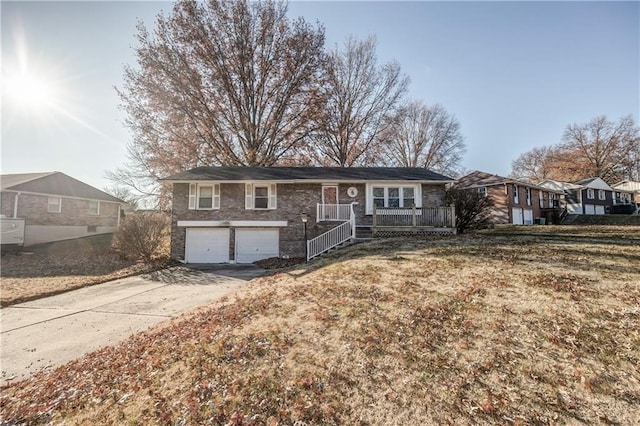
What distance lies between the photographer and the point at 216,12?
779 inches

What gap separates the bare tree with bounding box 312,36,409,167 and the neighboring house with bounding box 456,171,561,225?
9364mm

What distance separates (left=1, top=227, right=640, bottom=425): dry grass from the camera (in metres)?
3.10

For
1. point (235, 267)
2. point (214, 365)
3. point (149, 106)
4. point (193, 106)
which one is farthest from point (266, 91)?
point (214, 365)

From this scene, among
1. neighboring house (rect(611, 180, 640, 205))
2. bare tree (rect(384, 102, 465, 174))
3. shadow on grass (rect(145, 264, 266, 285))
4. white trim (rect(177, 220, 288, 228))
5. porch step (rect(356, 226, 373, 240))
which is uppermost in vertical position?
bare tree (rect(384, 102, 465, 174))

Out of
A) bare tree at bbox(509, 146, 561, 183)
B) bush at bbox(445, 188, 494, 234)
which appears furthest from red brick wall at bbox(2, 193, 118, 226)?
bare tree at bbox(509, 146, 561, 183)

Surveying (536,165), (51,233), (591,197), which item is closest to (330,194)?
(51,233)

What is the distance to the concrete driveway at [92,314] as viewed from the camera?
17.1 ft

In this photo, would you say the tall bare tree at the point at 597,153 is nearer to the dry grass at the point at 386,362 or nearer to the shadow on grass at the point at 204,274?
the dry grass at the point at 386,362

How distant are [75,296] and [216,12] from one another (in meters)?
20.1

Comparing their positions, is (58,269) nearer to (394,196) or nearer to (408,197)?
(394,196)

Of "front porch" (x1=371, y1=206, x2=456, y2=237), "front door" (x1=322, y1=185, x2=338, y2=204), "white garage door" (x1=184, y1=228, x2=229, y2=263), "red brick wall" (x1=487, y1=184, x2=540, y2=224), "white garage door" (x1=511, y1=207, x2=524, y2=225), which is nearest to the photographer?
"front porch" (x1=371, y1=206, x2=456, y2=237)

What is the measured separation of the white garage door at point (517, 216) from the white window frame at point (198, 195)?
1001 inches

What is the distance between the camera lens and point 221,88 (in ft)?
67.4

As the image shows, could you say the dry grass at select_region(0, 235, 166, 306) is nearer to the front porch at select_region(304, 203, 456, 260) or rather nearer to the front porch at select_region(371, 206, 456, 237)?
the front porch at select_region(304, 203, 456, 260)
